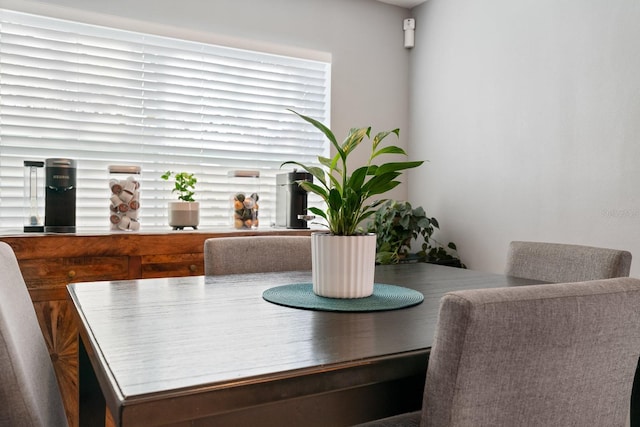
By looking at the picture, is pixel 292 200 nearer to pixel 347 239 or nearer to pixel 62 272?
pixel 62 272

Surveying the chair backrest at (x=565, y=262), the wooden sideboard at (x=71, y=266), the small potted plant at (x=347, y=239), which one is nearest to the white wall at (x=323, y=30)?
the wooden sideboard at (x=71, y=266)

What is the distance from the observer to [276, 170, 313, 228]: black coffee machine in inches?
111

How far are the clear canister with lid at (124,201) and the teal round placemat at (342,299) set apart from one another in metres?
1.38

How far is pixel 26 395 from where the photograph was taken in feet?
2.75

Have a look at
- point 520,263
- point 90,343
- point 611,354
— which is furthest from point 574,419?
point 520,263

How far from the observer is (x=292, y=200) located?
284 centimetres

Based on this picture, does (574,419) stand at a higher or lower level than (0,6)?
lower

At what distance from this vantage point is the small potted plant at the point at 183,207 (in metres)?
2.64

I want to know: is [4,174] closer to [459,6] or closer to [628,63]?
[459,6]

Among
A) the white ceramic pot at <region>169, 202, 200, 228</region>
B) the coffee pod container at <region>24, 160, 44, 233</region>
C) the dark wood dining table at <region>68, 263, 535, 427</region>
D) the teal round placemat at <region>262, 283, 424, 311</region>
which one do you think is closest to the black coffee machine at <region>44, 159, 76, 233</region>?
the coffee pod container at <region>24, 160, 44, 233</region>

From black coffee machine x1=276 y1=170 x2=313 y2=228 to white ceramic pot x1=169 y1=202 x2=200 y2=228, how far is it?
0.52 metres

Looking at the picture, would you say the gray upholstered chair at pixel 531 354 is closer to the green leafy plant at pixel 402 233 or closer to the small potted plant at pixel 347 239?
the small potted plant at pixel 347 239

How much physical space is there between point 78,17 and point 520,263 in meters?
2.38

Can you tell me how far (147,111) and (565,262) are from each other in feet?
7.23
